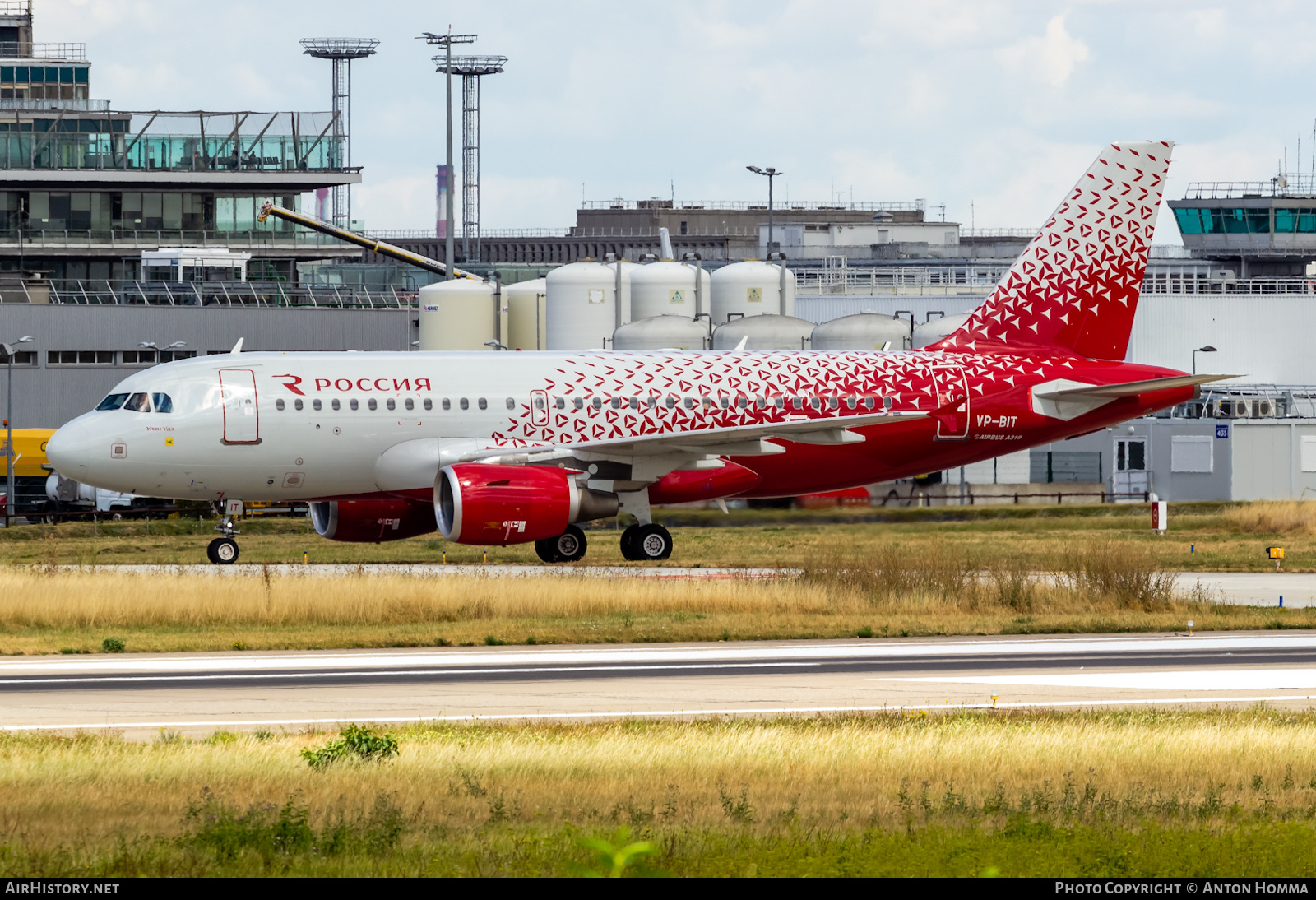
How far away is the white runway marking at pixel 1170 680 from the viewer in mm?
22891

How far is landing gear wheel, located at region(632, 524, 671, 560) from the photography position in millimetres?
42344

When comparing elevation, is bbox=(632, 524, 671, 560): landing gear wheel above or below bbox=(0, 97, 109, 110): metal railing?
below

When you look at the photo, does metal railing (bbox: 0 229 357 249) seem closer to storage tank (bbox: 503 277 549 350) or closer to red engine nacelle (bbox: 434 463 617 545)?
storage tank (bbox: 503 277 549 350)

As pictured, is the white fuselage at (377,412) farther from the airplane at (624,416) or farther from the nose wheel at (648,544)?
the nose wheel at (648,544)

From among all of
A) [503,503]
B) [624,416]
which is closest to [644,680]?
[503,503]

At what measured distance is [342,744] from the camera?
16.5 metres

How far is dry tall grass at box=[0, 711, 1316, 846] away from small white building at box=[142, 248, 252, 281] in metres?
80.8

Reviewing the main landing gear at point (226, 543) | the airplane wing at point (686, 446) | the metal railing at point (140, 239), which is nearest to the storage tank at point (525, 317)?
the metal railing at point (140, 239)

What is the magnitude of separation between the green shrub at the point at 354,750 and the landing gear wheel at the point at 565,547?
25.4m

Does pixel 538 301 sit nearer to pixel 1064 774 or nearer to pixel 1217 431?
pixel 1217 431

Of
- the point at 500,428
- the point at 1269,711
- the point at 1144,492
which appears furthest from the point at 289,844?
the point at 1144,492

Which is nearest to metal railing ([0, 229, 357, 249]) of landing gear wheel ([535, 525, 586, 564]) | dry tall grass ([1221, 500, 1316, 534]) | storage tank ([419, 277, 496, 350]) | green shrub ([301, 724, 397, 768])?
storage tank ([419, 277, 496, 350])

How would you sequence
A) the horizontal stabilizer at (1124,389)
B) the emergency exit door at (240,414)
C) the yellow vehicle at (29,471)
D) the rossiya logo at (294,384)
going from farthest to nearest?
1. the yellow vehicle at (29,471)
2. the horizontal stabilizer at (1124,389)
3. the rossiya logo at (294,384)
4. the emergency exit door at (240,414)

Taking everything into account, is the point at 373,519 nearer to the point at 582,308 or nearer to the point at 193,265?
→ the point at 582,308
